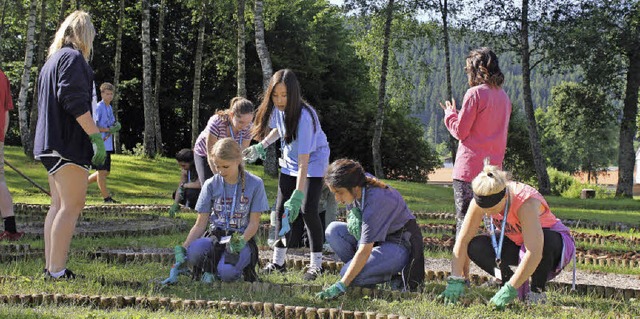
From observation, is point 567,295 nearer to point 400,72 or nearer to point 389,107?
point 400,72

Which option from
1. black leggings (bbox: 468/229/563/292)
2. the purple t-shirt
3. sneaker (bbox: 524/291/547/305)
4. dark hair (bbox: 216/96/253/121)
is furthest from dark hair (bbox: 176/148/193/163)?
sneaker (bbox: 524/291/547/305)

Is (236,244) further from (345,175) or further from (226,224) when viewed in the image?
(345,175)

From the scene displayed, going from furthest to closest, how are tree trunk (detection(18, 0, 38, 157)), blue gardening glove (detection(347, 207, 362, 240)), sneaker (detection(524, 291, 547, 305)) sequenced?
1. tree trunk (detection(18, 0, 38, 157))
2. blue gardening glove (detection(347, 207, 362, 240))
3. sneaker (detection(524, 291, 547, 305))

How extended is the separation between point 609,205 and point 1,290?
19.7 m

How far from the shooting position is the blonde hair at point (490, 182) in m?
6.10

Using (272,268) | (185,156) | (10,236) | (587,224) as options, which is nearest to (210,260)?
(272,268)

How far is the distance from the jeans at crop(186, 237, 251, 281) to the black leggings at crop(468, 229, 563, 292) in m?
1.94

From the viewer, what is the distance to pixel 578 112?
34406 mm

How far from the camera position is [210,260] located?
23.4ft

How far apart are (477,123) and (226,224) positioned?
2.37 metres

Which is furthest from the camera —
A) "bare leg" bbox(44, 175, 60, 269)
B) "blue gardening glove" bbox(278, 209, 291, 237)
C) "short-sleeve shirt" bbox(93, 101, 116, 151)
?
"short-sleeve shirt" bbox(93, 101, 116, 151)

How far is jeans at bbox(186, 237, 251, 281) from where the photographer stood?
709 centimetres

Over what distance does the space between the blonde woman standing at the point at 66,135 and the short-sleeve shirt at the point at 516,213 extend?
3.36m

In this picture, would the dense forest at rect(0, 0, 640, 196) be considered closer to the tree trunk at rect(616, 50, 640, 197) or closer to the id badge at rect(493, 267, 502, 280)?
the tree trunk at rect(616, 50, 640, 197)
